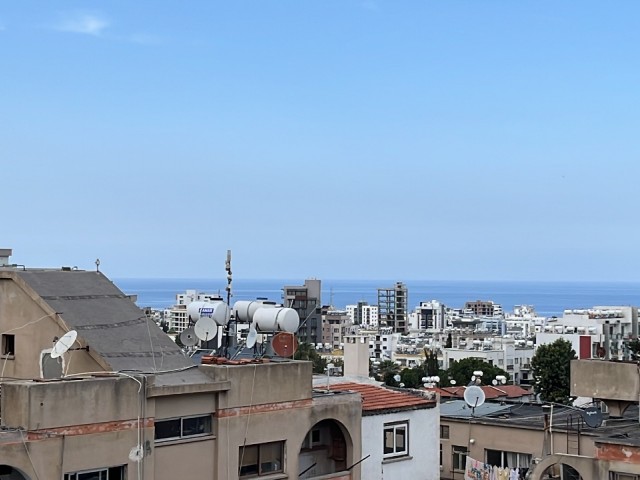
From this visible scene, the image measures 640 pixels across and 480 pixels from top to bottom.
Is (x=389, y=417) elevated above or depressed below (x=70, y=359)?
below

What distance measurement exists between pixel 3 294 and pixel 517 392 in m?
70.2

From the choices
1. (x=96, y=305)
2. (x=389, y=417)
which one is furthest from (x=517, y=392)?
(x=96, y=305)

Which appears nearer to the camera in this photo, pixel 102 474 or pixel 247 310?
pixel 102 474

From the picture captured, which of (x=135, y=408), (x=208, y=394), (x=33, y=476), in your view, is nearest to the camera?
(x=33, y=476)

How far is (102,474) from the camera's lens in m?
20.8

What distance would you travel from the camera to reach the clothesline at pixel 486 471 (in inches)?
1229

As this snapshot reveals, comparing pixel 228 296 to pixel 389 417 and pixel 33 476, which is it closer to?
pixel 389 417

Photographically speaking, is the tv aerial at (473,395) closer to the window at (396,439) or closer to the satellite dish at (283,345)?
the window at (396,439)

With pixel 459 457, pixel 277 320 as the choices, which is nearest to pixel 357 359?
pixel 459 457

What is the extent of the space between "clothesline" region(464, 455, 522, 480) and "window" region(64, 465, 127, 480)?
1395 centimetres

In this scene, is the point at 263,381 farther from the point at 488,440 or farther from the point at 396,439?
the point at 488,440

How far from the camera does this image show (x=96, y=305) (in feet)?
81.7

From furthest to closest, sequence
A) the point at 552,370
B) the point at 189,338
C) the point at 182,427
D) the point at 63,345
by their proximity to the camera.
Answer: the point at 552,370 < the point at 189,338 < the point at 182,427 < the point at 63,345

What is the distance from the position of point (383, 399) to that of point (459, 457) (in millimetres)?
6226
